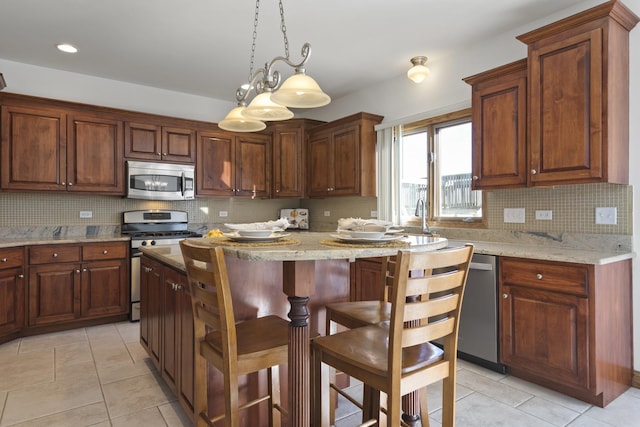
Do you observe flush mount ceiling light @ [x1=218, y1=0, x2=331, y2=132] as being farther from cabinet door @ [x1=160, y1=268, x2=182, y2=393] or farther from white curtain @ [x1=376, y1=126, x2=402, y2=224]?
white curtain @ [x1=376, y1=126, x2=402, y2=224]

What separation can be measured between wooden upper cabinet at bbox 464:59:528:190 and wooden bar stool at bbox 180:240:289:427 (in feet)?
6.70

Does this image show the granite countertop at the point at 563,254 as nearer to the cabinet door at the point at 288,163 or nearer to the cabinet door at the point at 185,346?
the cabinet door at the point at 185,346

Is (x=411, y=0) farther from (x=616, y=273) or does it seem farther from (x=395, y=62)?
(x=616, y=273)

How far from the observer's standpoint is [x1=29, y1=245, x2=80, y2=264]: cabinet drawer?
135 inches

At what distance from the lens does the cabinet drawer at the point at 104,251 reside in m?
3.66

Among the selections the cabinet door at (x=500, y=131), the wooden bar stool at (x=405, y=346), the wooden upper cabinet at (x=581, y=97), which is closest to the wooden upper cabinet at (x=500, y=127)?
the cabinet door at (x=500, y=131)

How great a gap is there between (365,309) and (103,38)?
10.4 feet

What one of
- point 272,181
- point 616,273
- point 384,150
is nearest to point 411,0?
point 384,150

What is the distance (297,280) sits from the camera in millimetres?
1324

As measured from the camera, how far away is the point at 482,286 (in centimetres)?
263

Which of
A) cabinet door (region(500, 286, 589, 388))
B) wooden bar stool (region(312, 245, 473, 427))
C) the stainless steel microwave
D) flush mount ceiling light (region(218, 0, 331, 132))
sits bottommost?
cabinet door (region(500, 286, 589, 388))

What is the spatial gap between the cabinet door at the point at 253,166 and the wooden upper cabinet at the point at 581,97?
3.22 m

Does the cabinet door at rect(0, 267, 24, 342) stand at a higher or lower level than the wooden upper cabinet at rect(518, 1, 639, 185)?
lower

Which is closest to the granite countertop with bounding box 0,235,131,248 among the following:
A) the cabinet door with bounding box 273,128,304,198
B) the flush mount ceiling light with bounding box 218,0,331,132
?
the cabinet door with bounding box 273,128,304,198
